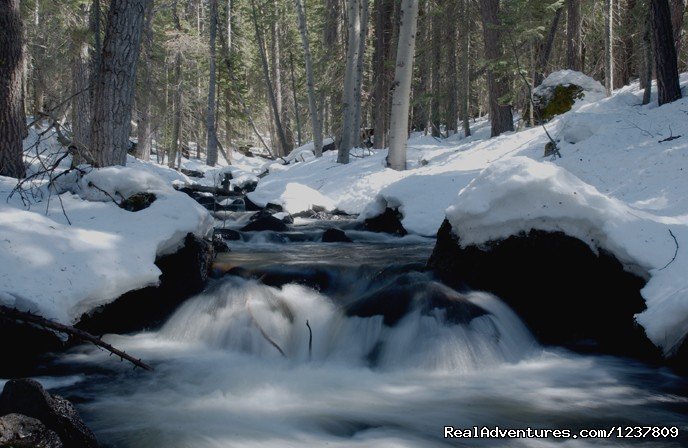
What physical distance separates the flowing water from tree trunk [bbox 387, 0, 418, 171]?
7.41 metres

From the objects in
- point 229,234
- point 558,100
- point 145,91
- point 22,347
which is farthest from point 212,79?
point 22,347

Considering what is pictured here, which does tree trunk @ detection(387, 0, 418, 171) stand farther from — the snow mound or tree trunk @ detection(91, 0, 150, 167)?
the snow mound

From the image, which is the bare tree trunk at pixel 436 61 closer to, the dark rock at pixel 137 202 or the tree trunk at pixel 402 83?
the tree trunk at pixel 402 83

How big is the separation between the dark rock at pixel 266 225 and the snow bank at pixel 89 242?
343 centimetres

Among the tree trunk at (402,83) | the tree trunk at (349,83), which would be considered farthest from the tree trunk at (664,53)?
the tree trunk at (349,83)

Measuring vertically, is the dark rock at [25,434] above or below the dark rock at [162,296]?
below

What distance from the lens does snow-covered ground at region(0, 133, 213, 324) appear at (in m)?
4.32

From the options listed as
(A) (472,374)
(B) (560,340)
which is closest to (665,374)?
(B) (560,340)

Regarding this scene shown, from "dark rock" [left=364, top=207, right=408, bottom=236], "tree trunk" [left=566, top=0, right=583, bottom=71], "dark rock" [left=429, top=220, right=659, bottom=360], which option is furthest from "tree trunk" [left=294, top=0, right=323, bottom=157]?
"dark rock" [left=429, top=220, right=659, bottom=360]

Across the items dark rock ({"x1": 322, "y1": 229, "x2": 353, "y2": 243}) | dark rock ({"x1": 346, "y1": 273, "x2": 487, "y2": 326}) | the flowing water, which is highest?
dark rock ({"x1": 322, "y1": 229, "x2": 353, "y2": 243})

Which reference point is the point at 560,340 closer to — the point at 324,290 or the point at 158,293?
the point at 324,290

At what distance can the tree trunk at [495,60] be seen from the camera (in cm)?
1530

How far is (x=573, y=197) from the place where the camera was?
524cm

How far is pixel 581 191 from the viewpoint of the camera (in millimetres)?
5316
